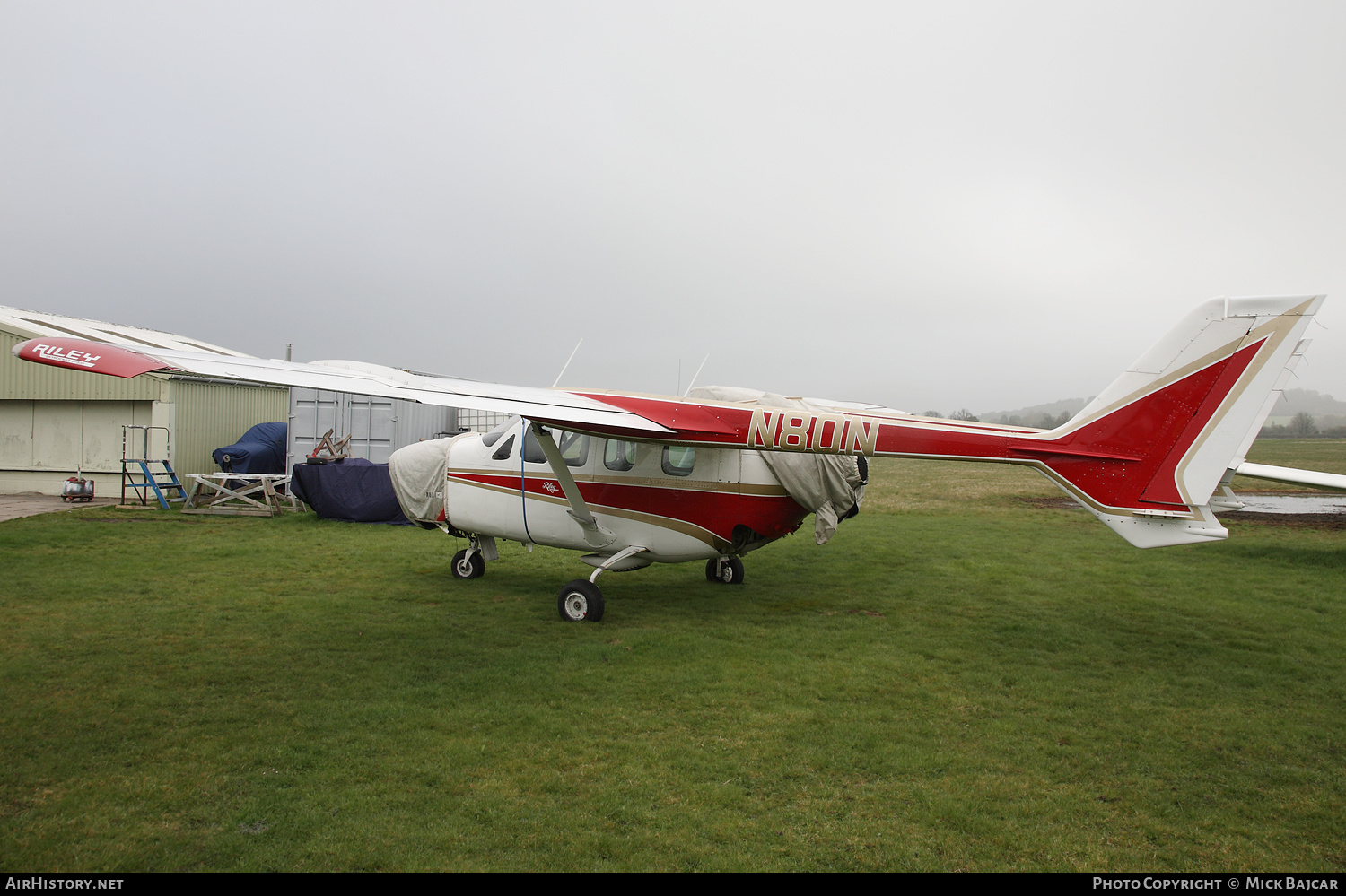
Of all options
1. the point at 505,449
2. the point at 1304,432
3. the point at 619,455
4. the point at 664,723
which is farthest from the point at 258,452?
the point at 1304,432

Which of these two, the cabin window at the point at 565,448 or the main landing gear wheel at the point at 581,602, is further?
the cabin window at the point at 565,448

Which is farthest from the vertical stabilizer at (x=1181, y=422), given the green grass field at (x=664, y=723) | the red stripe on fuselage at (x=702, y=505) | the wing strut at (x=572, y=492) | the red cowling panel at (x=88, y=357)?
the red cowling panel at (x=88, y=357)

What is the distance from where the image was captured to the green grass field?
390 cm

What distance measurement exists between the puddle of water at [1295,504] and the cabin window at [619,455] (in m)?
18.8

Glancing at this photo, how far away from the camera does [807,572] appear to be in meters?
11.6

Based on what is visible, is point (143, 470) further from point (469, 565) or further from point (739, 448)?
point (739, 448)

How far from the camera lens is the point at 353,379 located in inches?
258

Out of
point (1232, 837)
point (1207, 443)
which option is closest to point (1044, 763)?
point (1232, 837)

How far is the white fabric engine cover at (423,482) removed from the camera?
32.8ft

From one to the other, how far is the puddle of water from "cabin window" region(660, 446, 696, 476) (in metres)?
18.3

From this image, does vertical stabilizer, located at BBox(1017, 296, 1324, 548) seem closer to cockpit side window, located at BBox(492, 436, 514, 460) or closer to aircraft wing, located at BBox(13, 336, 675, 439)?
aircraft wing, located at BBox(13, 336, 675, 439)

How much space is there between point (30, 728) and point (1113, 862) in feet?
22.2

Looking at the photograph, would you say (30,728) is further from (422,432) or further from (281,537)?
(422,432)

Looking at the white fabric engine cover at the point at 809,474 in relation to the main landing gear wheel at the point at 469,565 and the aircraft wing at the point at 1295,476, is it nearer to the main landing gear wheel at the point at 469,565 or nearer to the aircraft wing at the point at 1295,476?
the main landing gear wheel at the point at 469,565
